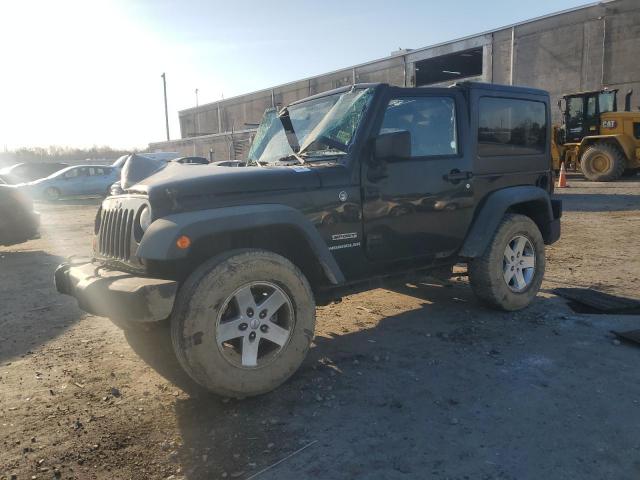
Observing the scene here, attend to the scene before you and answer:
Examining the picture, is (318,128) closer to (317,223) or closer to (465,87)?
(317,223)

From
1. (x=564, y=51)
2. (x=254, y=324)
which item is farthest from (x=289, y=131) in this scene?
(x=564, y=51)

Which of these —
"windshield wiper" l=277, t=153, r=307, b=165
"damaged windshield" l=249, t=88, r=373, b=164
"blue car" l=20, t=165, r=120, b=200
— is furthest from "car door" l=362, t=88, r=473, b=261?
"blue car" l=20, t=165, r=120, b=200

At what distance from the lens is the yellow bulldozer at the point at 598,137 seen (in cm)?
1733

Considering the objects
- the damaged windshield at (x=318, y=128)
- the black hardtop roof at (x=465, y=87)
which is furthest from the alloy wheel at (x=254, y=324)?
the black hardtop roof at (x=465, y=87)

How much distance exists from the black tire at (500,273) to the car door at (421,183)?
14.3 inches

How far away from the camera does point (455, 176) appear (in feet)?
14.2

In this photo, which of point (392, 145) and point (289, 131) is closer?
point (392, 145)

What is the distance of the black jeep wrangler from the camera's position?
302 cm

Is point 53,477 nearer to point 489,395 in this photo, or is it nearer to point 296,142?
point 489,395

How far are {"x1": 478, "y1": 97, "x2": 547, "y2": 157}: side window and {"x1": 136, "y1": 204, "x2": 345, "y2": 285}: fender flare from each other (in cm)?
206

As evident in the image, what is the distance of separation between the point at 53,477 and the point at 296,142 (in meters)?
2.90

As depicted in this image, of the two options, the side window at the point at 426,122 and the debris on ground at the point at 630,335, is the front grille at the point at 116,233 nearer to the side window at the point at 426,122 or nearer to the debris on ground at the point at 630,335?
the side window at the point at 426,122

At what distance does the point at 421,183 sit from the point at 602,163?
55.0 ft

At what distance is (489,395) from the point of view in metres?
3.17
